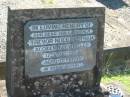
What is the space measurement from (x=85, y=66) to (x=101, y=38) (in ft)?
1.22

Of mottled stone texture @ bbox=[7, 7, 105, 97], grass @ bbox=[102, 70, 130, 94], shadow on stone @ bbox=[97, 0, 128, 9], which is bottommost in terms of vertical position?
grass @ bbox=[102, 70, 130, 94]

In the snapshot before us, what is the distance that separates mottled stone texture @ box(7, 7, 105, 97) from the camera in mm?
4062

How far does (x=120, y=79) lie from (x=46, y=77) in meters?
1.58

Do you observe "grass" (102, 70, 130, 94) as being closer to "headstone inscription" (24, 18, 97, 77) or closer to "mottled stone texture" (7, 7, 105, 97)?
"mottled stone texture" (7, 7, 105, 97)

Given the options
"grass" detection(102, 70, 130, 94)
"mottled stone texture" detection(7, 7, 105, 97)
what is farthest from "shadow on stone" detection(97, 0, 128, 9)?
"mottled stone texture" detection(7, 7, 105, 97)

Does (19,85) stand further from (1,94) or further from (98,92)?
(98,92)

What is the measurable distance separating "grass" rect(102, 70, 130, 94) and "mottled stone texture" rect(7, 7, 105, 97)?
2.44 feet

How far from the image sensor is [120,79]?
18.4 ft

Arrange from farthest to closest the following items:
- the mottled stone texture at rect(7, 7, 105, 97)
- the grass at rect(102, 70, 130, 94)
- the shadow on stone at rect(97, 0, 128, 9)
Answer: the shadow on stone at rect(97, 0, 128, 9), the grass at rect(102, 70, 130, 94), the mottled stone texture at rect(7, 7, 105, 97)

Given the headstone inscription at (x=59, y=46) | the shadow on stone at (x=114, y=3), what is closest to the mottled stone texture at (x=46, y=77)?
the headstone inscription at (x=59, y=46)

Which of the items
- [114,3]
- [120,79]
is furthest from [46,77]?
[114,3]

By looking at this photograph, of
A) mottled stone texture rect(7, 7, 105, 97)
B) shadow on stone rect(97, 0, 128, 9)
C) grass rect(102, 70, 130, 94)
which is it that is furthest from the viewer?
shadow on stone rect(97, 0, 128, 9)

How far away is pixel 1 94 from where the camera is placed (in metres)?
4.40

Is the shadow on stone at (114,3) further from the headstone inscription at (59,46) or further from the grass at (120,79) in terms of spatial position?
the headstone inscription at (59,46)
